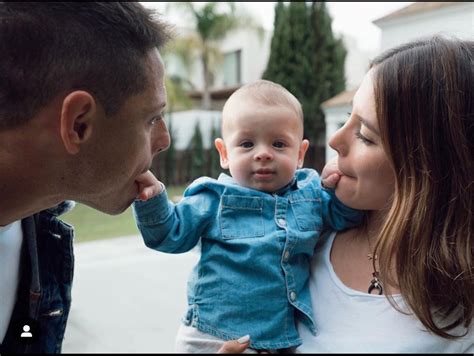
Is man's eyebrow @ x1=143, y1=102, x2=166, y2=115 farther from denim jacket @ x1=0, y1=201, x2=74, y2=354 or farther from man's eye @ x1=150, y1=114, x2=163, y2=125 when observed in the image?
denim jacket @ x1=0, y1=201, x2=74, y2=354

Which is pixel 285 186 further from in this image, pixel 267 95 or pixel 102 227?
pixel 102 227

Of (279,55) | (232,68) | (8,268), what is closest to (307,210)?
(8,268)

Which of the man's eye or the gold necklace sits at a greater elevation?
the man's eye

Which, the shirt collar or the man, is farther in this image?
the shirt collar

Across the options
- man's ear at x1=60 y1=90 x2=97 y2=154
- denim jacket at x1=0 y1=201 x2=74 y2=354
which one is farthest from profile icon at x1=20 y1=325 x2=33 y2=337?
man's ear at x1=60 y1=90 x2=97 y2=154

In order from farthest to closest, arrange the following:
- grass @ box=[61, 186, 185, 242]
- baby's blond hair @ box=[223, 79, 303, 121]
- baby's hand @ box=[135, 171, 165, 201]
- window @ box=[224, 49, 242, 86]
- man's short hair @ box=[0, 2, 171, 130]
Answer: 1. window @ box=[224, 49, 242, 86]
2. grass @ box=[61, 186, 185, 242]
3. baby's blond hair @ box=[223, 79, 303, 121]
4. baby's hand @ box=[135, 171, 165, 201]
5. man's short hair @ box=[0, 2, 171, 130]

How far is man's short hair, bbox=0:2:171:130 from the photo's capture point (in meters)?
0.77

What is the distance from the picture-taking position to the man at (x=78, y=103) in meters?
0.78

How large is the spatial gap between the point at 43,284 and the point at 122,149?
47cm

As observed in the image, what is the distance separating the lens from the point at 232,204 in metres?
1.18

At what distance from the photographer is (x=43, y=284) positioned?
3.85 ft

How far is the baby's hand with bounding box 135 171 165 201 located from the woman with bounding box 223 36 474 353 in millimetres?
357

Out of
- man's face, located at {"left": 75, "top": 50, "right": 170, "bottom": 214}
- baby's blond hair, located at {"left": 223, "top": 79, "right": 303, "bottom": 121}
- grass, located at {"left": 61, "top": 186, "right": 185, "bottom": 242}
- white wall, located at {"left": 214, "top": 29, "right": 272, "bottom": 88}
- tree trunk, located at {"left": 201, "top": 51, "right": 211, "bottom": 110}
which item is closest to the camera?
man's face, located at {"left": 75, "top": 50, "right": 170, "bottom": 214}

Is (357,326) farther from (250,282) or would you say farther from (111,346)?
(111,346)
